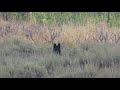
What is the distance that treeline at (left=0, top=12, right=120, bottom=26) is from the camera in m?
5.48

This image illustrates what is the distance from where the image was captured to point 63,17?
554cm

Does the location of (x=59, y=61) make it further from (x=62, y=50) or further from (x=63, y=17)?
(x=63, y=17)

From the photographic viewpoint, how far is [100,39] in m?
5.53

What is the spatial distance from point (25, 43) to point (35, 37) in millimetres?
175

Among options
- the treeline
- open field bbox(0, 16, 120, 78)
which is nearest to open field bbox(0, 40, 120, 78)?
open field bbox(0, 16, 120, 78)

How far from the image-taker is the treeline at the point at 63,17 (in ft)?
18.0

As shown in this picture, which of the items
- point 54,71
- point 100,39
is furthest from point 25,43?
point 100,39

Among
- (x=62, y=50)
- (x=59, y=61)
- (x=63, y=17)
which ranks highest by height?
(x=63, y=17)

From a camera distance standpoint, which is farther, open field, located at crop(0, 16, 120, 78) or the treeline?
the treeline

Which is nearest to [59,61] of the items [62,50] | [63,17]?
[62,50]

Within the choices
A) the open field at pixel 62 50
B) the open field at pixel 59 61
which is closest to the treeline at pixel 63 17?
the open field at pixel 62 50

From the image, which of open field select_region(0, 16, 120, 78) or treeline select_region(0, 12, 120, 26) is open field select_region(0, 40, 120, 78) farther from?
treeline select_region(0, 12, 120, 26)

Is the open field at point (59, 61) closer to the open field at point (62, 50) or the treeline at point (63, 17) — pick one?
the open field at point (62, 50)
